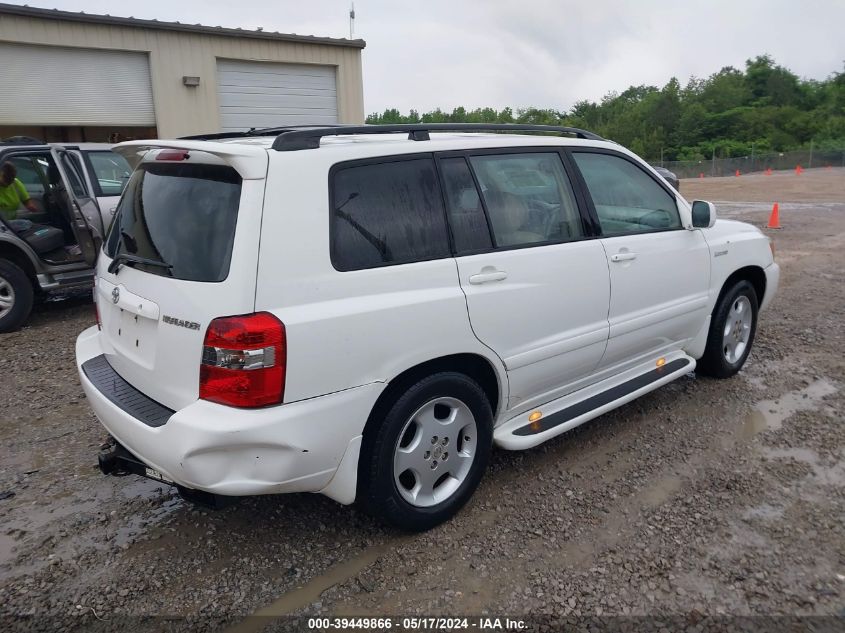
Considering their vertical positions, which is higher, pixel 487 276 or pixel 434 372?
pixel 487 276

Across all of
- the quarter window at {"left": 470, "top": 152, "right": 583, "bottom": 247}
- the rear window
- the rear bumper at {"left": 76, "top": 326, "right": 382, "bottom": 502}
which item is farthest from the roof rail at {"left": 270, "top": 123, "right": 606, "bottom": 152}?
the rear bumper at {"left": 76, "top": 326, "right": 382, "bottom": 502}

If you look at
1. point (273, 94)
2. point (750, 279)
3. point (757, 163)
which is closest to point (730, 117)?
point (757, 163)

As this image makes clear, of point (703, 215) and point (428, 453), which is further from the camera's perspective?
point (703, 215)

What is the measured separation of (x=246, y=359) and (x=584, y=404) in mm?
2070

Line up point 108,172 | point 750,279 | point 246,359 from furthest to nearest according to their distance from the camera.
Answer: point 108,172, point 750,279, point 246,359

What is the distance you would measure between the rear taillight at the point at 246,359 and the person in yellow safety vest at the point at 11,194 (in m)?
5.72

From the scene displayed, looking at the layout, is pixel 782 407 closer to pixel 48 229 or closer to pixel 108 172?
pixel 48 229

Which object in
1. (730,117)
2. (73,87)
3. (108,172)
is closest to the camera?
(108,172)

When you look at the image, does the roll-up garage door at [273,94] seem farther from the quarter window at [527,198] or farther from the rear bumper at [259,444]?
the rear bumper at [259,444]

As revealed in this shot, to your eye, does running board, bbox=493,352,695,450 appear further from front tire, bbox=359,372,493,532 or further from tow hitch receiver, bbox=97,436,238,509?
tow hitch receiver, bbox=97,436,238,509

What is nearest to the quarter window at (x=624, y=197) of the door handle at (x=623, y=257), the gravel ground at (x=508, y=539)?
the door handle at (x=623, y=257)

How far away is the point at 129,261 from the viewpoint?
3070 mm

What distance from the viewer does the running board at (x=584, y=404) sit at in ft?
11.3

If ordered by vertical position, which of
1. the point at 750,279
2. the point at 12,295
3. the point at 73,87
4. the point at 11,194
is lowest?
the point at 12,295
